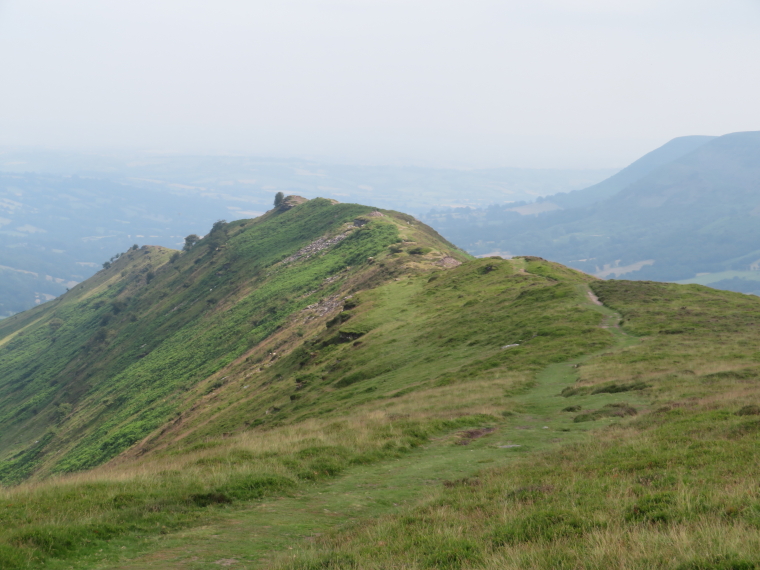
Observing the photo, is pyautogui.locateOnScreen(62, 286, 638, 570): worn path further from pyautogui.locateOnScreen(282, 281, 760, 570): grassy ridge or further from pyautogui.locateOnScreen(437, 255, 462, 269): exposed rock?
pyautogui.locateOnScreen(437, 255, 462, 269): exposed rock

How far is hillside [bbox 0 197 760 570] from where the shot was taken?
963 cm

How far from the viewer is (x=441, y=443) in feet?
70.4

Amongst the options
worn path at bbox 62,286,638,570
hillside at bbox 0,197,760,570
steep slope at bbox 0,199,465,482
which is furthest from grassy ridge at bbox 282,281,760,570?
steep slope at bbox 0,199,465,482

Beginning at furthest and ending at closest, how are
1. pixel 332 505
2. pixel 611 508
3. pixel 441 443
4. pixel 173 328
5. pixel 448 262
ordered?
pixel 173 328, pixel 448 262, pixel 441 443, pixel 332 505, pixel 611 508

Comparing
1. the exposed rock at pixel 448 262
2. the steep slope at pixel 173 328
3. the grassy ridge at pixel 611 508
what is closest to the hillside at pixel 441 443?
the grassy ridge at pixel 611 508

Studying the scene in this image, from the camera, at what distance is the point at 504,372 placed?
36500mm

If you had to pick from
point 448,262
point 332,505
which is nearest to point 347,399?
point 332,505

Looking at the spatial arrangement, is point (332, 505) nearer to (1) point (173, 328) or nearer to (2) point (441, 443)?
(2) point (441, 443)

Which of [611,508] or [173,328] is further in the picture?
[173,328]

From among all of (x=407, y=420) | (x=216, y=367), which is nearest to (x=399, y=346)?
(x=407, y=420)

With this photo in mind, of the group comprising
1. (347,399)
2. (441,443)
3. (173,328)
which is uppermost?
(441,443)

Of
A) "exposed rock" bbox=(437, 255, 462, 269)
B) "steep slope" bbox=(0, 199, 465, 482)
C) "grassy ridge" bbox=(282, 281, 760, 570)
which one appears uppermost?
"exposed rock" bbox=(437, 255, 462, 269)

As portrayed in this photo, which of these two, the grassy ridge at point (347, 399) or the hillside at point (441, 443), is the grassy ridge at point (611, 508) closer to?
the hillside at point (441, 443)

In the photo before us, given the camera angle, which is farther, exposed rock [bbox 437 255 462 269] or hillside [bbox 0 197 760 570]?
exposed rock [bbox 437 255 462 269]
